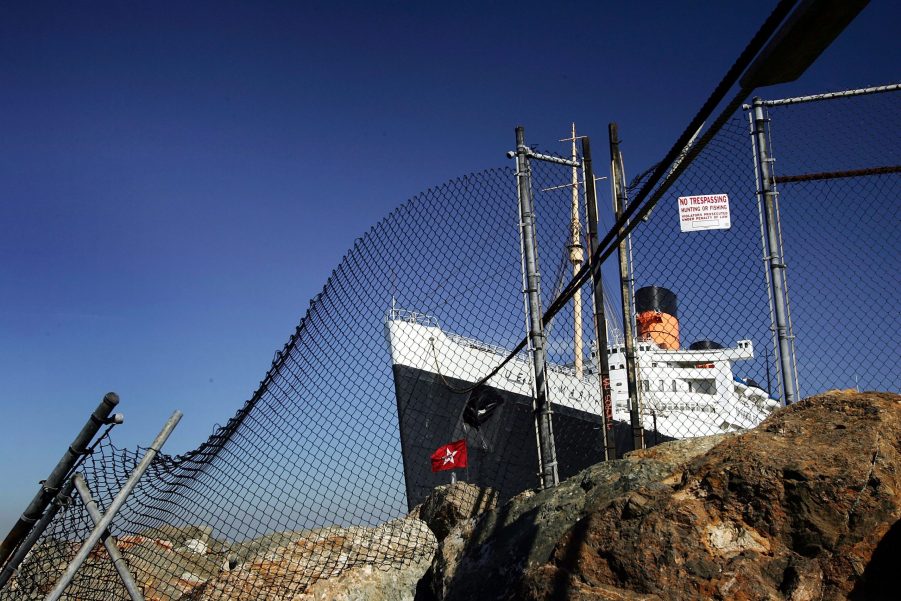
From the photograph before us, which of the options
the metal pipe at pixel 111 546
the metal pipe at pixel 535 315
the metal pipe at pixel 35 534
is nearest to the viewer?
the metal pipe at pixel 111 546

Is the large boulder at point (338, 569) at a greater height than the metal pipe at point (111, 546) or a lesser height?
lesser

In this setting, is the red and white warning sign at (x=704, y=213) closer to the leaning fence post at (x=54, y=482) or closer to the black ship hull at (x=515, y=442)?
the leaning fence post at (x=54, y=482)

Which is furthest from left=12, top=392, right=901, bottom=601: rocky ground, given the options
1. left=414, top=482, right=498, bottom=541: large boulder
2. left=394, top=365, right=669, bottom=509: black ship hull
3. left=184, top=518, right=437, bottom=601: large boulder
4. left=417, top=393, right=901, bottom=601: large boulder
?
left=394, top=365, right=669, bottom=509: black ship hull

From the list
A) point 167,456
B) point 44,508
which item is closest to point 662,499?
point 167,456

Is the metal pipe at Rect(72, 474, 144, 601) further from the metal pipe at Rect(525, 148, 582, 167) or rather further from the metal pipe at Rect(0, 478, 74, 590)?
the metal pipe at Rect(525, 148, 582, 167)

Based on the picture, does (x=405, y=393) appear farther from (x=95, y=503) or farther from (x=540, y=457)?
(x=95, y=503)

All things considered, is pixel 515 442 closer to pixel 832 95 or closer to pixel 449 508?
pixel 449 508

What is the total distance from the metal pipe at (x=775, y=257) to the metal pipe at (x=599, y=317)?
1086 mm

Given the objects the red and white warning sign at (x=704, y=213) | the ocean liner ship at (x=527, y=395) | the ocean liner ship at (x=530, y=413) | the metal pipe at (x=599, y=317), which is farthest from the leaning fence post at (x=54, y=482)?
the ocean liner ship at (x=530, y=413)

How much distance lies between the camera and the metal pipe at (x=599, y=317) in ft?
15.2

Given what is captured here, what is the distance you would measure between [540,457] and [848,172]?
3.03 m

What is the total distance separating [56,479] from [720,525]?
3319 mm

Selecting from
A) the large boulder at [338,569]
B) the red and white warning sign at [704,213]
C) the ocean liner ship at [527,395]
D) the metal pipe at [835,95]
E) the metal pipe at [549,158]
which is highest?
the metal pipe at [835,95]

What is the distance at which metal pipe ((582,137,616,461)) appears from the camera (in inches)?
183
